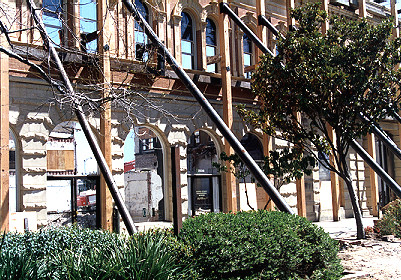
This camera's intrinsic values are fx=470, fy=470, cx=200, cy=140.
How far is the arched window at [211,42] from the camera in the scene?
19.7 m

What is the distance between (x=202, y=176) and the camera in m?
18.3

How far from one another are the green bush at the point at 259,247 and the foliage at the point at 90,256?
388mm

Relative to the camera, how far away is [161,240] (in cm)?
715

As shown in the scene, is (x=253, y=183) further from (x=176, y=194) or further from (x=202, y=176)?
(x=176, y=194)

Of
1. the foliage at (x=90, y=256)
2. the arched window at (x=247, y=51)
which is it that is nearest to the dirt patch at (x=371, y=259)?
the foliage at (x=90, y=256)

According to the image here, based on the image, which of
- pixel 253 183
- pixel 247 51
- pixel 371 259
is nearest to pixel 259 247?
pixel 371 259

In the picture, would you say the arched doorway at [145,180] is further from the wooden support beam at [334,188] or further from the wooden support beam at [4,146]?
the wooden support beam at [334,188]

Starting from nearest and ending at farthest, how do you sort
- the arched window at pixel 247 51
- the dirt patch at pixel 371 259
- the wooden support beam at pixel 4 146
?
the dirt patch at pixel 371 259
the wooden support beam at pixel 4 146
the arched window at pixel 247 51

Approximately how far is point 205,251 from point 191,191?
1086 centimetres

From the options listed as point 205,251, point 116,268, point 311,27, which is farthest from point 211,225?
point 311,27

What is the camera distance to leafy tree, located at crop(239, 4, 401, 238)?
44.7ft

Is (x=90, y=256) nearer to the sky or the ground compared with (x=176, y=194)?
nearer to the ground

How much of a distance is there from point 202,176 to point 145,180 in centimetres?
250

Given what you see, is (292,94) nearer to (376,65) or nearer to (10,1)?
(376,65)
